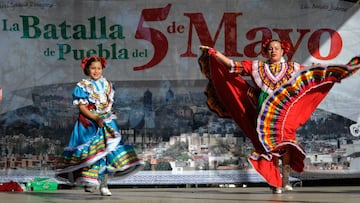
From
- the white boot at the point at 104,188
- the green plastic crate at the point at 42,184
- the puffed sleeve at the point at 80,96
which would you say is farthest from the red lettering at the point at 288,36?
the green plastic crate at the point at 42,184

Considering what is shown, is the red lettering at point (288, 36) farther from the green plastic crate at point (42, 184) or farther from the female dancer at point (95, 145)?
the green plastic crate at point (42, 184)

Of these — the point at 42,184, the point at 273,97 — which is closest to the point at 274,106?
the point at 273,97

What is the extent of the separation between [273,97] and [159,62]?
1701 millimetres

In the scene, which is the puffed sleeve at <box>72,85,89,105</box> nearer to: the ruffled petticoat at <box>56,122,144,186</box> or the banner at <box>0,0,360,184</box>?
the ruffled petticoat at <box>56,122,144,186</box>

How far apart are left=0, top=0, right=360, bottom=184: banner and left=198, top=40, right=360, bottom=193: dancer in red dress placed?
111 centimetres

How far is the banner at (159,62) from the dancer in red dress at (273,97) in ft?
3.64

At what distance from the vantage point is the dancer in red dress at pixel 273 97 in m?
6.03

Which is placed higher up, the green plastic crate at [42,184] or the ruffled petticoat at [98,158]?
the ruffled petticoat at [98,158]

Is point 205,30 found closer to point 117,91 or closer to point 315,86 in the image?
point 117,91

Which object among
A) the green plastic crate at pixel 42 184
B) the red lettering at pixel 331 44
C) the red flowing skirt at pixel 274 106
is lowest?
the green plastic crate at pixel 42 184

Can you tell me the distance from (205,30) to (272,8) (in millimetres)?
667

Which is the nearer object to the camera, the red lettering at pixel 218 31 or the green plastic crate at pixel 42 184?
the green plastic crate at pixel 42 184

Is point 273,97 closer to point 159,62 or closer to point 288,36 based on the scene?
point 288,36

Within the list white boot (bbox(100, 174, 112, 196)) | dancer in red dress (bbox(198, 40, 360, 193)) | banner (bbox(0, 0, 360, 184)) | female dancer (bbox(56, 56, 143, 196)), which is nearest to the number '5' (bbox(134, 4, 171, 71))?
banner (bbox(0, 0, 360, 184))
